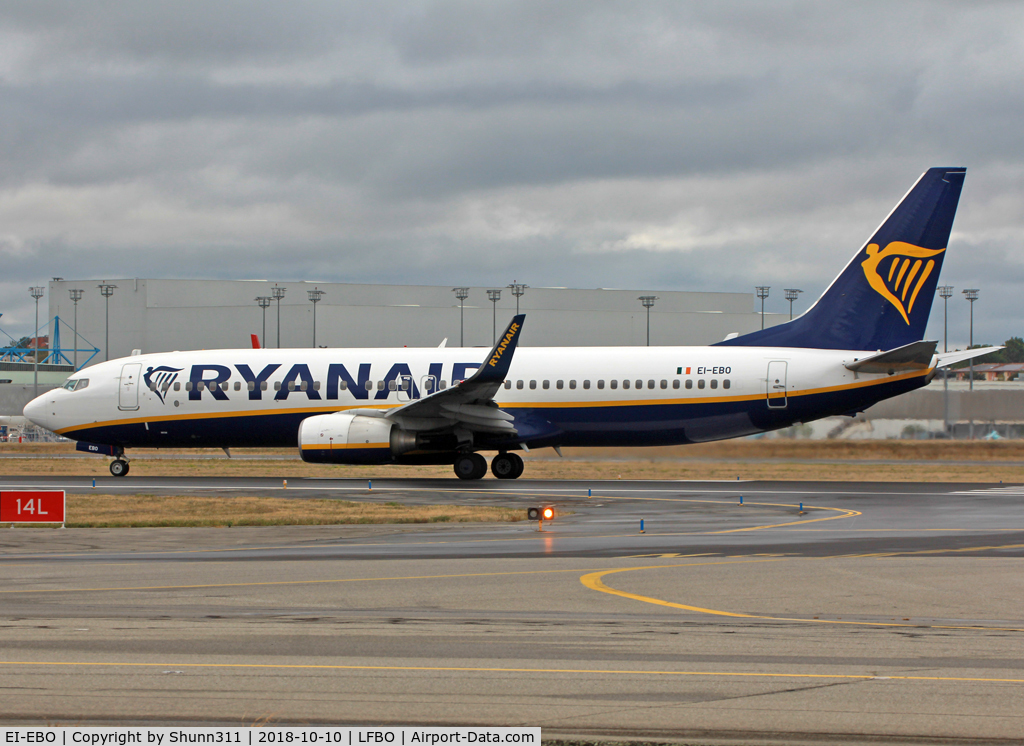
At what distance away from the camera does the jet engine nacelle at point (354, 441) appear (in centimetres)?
2925

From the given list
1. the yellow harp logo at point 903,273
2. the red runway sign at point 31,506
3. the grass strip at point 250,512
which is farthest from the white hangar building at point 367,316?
the red runway sign at point 31,506

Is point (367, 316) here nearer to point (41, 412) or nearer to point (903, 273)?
point (41, 412)

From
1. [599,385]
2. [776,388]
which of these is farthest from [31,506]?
[776,388]

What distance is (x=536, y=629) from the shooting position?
9.62 metres

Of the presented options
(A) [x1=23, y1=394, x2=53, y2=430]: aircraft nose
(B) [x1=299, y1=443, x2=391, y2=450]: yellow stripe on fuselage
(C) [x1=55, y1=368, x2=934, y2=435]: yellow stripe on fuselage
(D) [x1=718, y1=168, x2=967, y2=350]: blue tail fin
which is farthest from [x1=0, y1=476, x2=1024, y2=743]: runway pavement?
(A) [x1=23, y1=394, x2=53, y2=430]: aircraft nose

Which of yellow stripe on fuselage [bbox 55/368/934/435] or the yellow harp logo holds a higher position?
the yellow harp logo

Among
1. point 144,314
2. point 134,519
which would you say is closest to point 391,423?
point 134,519

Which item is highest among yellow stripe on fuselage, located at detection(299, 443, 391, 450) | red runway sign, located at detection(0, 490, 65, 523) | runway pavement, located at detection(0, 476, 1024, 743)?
yellow stripe on fuselage, located at detection(299, 443, 391, 450)

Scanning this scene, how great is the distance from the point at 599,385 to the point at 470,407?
387 cm

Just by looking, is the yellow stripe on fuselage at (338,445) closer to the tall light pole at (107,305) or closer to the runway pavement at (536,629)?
the runway pavement at (536,629)

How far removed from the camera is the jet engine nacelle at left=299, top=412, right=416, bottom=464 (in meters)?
29.2

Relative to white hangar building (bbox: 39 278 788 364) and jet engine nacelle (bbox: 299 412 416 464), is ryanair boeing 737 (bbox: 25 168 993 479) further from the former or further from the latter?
white hangar building (bbox: 39 278 788 364)

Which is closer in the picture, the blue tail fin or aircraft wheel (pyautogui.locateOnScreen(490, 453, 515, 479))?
the blue tail fin

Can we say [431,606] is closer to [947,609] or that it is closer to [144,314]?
[947,609]
